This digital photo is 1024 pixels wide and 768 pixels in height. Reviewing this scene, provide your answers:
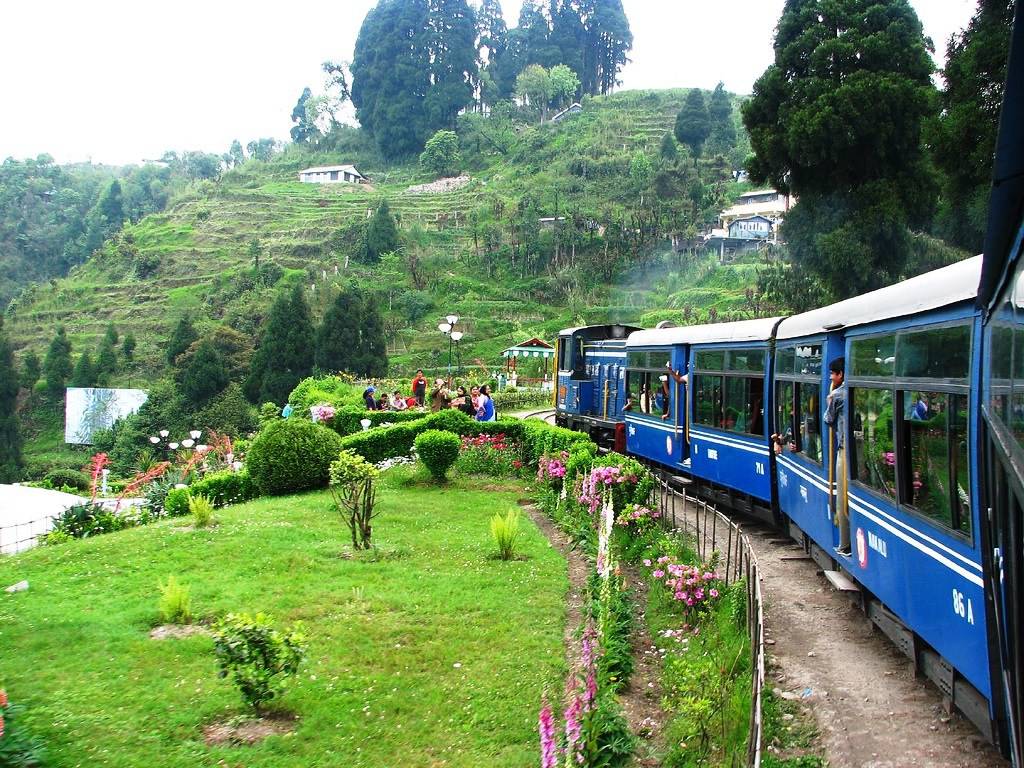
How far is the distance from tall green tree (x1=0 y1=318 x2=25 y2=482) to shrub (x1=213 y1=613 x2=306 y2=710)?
44.3 meters

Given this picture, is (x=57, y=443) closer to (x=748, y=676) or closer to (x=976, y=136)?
(x=976, y=136)

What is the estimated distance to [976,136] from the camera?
58.9ft

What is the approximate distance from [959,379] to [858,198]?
72.8 feet

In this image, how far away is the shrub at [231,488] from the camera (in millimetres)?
17391

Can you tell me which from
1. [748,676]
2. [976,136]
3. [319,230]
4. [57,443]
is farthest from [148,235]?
[748,676]

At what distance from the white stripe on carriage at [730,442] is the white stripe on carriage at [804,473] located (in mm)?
529

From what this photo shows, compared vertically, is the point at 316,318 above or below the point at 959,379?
above

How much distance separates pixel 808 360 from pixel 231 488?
456 inches

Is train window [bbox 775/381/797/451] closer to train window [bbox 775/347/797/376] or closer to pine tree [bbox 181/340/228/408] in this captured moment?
train window [bbox 775/347/797/376]

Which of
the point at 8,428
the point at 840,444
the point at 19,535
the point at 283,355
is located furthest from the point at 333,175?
the point at 840,444

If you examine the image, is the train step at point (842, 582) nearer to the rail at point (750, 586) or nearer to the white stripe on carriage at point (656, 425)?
the rail at point (750, 586)

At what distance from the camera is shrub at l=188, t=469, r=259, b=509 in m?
17.4

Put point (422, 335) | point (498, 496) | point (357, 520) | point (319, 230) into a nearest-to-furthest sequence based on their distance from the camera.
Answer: point (357, 520) → point (498, 496) → point (422, 335) → point (319, 230)

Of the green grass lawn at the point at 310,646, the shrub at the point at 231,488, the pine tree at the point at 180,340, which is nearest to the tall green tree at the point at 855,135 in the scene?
the shrub at the point at 231,488
